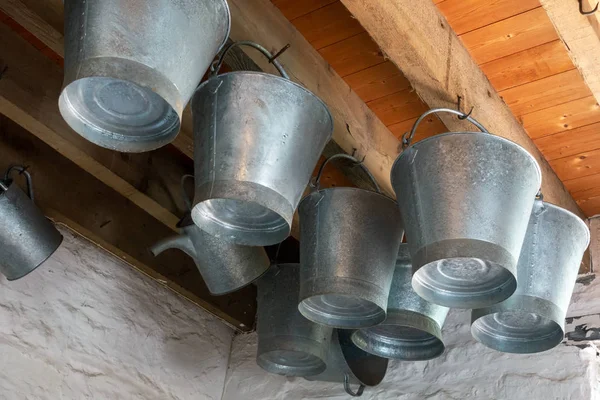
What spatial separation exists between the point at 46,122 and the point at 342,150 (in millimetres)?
695

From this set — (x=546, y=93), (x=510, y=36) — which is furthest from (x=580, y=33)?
(x=546, y=93)

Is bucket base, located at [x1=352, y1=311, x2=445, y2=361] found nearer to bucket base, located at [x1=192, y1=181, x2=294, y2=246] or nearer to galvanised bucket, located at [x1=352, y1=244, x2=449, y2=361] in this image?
galvanised bucket, located at [x1=352, y1=244, x2=449, y2=361]

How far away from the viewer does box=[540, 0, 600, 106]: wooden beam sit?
148 cm

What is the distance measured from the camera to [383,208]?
4.58 ft

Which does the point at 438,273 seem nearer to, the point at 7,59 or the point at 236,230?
the point at 236,230

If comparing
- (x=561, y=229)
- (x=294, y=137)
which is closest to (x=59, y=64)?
(x=294, y=137)

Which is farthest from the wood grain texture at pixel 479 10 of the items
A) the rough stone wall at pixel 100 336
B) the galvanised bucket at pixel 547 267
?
A: the rough stone wall at pixel 100 336

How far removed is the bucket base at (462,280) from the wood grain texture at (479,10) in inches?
24.9

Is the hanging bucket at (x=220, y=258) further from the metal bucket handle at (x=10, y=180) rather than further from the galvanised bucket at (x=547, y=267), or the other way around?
the galvanised bucket at (x=547, y=267)

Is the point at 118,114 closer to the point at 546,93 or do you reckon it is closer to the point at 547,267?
the point at 547,267

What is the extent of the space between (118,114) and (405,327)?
2.58ft

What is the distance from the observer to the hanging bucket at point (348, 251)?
133 cm

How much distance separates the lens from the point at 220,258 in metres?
1.64

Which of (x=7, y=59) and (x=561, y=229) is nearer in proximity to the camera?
(x=561, y=229)
